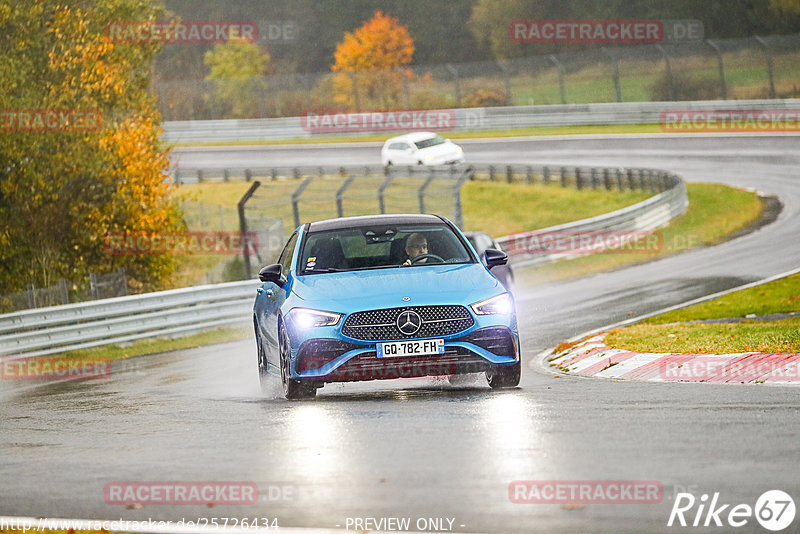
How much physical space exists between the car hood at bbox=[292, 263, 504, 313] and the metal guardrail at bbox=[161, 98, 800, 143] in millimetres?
41388

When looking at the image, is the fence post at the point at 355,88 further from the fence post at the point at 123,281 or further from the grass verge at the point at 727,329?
the grass verge at the point at 727,329

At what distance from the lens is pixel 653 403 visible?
9.39 meters

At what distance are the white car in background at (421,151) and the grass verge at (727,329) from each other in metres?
30.1

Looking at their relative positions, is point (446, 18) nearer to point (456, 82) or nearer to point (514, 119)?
point (456, 82)

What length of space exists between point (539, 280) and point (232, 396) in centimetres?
1624

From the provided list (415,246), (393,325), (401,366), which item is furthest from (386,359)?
(415,246)

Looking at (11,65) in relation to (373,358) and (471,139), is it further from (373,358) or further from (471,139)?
(471,139)

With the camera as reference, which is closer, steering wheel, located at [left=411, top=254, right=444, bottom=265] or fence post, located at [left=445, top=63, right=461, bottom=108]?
steering wheel, located at [left=411, top=254, right=444, bottom=265]

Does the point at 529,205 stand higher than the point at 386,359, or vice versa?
the point at 386,359

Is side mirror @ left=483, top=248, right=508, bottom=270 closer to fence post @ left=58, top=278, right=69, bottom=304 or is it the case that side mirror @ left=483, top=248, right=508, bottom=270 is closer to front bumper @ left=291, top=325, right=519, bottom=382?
front bumper @ left=291, top=325, right=519, bottom=382

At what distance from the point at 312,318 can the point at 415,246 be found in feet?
5.06

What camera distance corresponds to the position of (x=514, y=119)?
59594 mm

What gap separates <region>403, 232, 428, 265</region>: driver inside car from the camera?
11.2 m

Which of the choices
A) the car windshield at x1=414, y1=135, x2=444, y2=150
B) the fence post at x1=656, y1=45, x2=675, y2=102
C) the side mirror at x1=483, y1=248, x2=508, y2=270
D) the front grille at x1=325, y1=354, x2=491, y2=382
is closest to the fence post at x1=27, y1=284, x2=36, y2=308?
the side mirror at x1=483, y1=248, x2=508, y2=270
